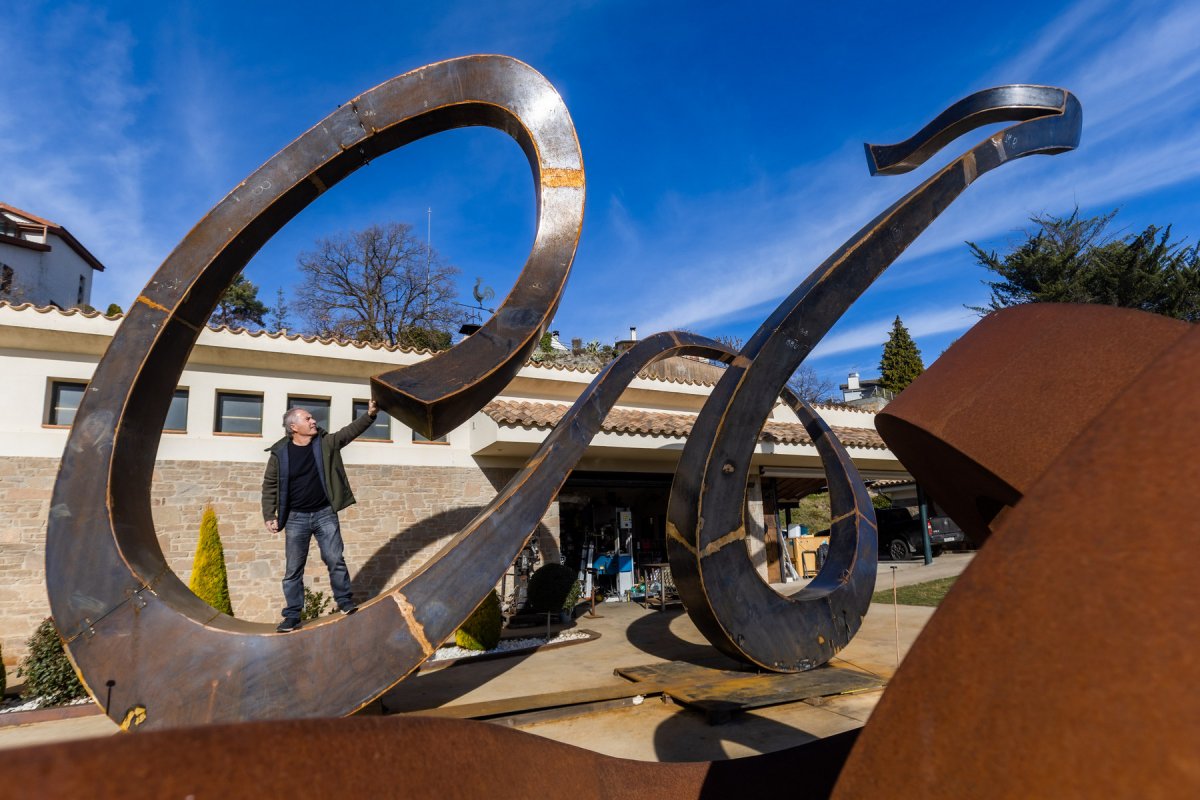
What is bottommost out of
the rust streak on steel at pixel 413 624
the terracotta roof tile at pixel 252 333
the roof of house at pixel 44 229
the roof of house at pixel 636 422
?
the rust streak on steel at pixel 413 624

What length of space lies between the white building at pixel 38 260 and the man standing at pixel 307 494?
29128 mm

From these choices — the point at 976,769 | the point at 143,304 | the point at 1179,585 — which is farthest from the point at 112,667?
the point at 1179,585

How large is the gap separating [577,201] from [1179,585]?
377 cm

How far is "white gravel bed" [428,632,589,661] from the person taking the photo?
883 centimetres

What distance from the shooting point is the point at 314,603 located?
10031 mm

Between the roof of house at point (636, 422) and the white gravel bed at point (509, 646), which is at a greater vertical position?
the roof of house at point (636, 422)

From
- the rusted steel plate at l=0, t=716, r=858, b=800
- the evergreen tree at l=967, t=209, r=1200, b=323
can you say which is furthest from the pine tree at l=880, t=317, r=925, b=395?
the rusted steel plate at l=0, t=716, r=858, b=800

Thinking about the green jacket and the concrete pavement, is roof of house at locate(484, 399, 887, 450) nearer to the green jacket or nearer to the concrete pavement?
the concrete pavement

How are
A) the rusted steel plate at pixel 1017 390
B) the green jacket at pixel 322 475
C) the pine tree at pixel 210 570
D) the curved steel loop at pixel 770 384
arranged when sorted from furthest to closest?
the pine tree at pixel 210 570, the curved steel loop at pixel 770 384, the green jacket at pixel 322 475, the rusted steel plate at pixel 1017 390

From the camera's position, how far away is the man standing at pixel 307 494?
5.19 metres

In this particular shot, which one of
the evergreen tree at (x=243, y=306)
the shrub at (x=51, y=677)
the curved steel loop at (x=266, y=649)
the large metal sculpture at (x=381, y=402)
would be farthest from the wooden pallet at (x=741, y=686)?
the evergreen tree at (x=243, y=306)

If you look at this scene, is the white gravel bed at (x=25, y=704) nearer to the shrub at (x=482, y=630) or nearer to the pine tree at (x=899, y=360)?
the shrub at (x=482, y=630)

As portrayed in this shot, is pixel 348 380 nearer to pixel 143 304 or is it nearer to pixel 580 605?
pixel 580 605

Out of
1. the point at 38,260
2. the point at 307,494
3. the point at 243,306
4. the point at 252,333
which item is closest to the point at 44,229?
the point at 38,260
